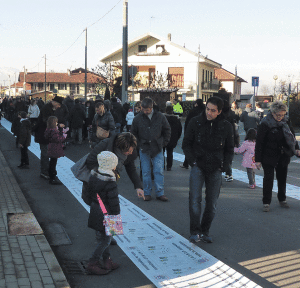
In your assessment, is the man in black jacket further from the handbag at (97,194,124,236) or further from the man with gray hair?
the man with gray hair

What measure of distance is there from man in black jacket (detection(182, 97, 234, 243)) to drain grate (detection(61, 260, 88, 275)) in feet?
4.62

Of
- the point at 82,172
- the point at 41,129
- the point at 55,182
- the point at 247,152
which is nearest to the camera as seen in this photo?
the point at 82,172

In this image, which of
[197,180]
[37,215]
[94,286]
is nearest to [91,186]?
[94,286]

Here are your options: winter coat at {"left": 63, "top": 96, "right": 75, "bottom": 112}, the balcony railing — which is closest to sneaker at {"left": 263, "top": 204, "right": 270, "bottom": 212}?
winter coat at {"left": 63, "top": 96, "right": 75, "bottom": 112}

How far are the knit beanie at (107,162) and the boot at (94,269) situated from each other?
3.11ft

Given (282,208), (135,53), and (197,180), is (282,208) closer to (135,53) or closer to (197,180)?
(197,180)

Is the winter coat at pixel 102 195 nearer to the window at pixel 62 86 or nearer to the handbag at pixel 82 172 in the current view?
the handbag at pixel 82 172

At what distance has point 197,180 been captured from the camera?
5.79 m

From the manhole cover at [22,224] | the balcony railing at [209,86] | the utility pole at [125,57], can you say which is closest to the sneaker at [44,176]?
the manhole cover at [22,224]

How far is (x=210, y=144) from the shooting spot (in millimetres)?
5664

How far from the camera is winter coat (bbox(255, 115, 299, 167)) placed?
7.39 metres

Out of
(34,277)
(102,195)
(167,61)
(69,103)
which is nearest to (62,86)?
(167,61)

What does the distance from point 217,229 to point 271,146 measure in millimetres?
1722

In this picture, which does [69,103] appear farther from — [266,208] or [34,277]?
[34,277]
